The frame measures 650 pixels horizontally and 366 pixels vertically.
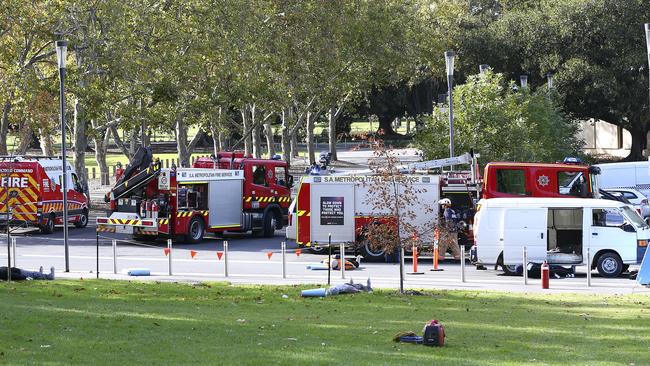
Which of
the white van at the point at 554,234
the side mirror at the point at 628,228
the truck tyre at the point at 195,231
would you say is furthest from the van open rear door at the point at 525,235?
the truck tyre at the point at 195,231

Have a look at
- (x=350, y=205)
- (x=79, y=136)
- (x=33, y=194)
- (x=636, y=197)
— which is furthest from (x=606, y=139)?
(x=350, y=205)

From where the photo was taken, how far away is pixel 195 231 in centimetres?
3641

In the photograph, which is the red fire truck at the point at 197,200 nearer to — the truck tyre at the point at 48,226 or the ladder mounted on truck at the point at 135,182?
the ladder mounted on truck at the point at 135,182

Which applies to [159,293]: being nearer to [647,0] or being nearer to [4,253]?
[4,253]

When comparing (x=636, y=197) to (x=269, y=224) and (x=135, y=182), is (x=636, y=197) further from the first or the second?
(x=135, y=182)

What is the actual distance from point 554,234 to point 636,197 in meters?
15.2

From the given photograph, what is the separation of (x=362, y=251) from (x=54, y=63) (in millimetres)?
27593

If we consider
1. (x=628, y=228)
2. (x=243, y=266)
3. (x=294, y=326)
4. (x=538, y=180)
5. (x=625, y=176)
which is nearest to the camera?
(x=294, y=326)

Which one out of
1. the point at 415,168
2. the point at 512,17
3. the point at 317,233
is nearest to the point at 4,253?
the point at 317,233

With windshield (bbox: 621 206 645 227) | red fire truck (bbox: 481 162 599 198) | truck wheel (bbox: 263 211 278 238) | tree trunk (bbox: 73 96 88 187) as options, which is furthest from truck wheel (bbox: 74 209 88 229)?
windshield (bbox: 621 206 645 227)

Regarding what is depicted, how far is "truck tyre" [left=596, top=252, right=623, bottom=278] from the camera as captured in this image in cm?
2717

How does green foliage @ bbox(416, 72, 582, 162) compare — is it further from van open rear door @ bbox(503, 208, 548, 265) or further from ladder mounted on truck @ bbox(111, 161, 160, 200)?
van open rear door @ bbox(503, 208, 548, 265)

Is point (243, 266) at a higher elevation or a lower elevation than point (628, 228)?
lower

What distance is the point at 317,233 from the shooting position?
3209 cm
